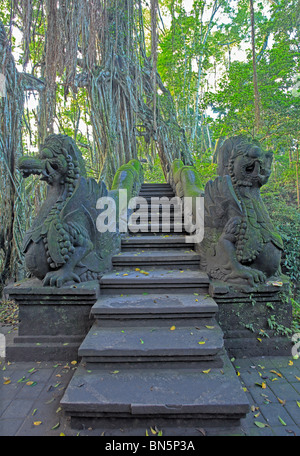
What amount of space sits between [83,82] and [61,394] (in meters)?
5.83

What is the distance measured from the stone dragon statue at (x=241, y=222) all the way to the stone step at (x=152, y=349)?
0.79m

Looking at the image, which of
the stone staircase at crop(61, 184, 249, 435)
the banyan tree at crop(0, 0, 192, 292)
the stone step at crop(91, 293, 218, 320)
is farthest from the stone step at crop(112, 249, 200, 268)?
the banyan tree at crop(0, 0, 192, 292)

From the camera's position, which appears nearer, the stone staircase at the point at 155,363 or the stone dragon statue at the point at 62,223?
the stone staircase at the point at 155,363

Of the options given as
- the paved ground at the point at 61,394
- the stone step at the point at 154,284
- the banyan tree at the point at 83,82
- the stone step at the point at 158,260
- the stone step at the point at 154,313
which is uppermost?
the banyan tree at the point at 83,82

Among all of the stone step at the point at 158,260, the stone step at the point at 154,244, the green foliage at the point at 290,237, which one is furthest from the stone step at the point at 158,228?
the green foliage at the point at 290,237

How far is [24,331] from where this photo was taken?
252 cm

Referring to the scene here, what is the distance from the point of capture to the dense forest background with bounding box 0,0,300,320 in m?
3.36

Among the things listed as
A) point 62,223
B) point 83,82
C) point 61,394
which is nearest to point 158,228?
point 62,223

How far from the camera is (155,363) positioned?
201 cm

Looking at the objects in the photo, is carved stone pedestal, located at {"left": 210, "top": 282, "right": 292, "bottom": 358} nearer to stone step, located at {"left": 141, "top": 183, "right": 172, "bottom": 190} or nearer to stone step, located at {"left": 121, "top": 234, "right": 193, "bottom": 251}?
stone step, located at {"left": 121, "top": 234, "right": 193, "bottom": 251}

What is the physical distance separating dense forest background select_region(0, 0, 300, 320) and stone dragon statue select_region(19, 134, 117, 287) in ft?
4.31

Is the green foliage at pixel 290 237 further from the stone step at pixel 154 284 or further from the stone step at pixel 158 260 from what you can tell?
the stone step at pixel 154 284

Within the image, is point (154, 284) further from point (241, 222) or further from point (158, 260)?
point (241, 222)

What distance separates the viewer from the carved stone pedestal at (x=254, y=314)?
2500 millimetres
